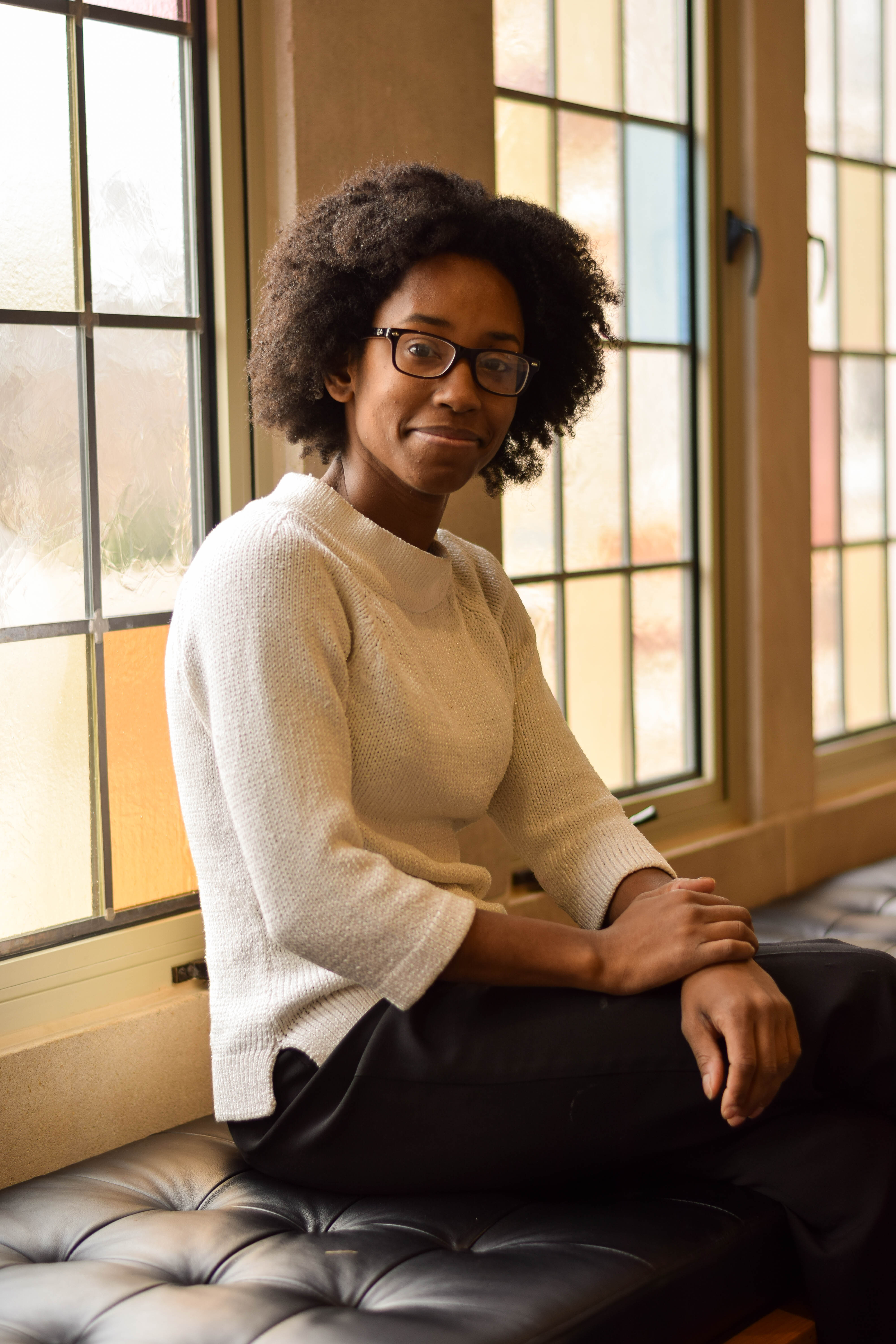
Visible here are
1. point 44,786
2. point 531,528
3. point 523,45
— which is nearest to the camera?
point 44,786

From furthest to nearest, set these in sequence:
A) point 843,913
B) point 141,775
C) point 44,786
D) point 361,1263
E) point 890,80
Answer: point 890,80
point 843,913
point 141,775
point 44,786
point 361,1263

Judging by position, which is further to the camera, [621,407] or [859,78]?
[859,78]

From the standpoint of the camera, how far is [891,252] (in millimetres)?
3715

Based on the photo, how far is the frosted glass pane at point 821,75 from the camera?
3.35 metres

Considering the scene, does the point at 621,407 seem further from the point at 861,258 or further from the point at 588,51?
the point at 861,258

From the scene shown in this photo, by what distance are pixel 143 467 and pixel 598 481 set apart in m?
1.17

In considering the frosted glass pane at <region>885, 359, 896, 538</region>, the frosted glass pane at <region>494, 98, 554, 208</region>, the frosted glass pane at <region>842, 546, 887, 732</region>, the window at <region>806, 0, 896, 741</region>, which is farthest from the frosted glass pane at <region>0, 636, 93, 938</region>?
the frosted glass pane at <region>885, 359, 896, 538</region>

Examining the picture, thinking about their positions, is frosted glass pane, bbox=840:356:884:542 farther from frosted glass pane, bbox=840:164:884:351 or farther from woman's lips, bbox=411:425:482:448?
woman's lips, bbox=411:425:482:448

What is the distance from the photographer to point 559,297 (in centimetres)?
187

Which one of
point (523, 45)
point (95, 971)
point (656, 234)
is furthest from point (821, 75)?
point (95, 971)

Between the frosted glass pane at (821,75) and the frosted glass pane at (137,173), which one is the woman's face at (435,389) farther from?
the frosted glass pane at (821,75)

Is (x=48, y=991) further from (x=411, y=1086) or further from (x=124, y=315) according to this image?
(x=124, y=315)

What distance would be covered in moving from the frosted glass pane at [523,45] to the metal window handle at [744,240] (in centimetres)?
59

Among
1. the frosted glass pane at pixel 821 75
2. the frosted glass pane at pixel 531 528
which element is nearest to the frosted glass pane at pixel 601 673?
the frosted glass pane at pixel 531 528
